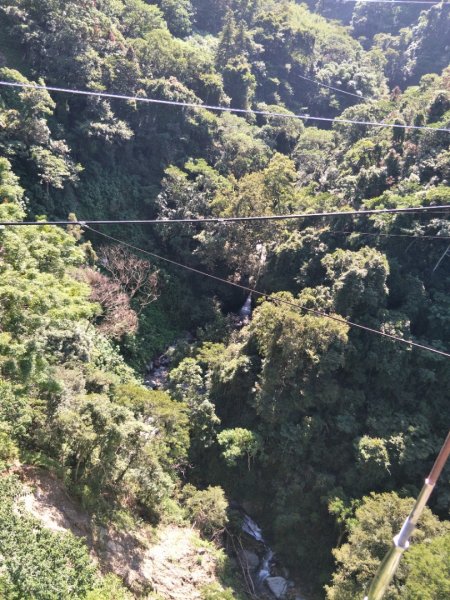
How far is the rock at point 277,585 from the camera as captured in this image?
15367 mm

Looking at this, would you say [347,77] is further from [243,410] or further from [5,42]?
[243,410]

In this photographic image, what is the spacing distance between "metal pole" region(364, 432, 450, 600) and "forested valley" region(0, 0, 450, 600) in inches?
303

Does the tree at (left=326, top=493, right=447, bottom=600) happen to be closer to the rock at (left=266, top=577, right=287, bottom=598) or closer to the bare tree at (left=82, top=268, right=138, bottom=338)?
the rock at (left=266, top=577, right=287, bottom=598)

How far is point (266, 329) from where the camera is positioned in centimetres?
1709

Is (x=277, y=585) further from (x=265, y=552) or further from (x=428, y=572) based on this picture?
(x=428, y=572)

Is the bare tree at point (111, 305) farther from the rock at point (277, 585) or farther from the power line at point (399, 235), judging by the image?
the rock at point (277, 585)

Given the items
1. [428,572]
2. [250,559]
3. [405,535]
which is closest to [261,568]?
[250,559]

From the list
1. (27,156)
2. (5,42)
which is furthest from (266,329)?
(5,42)

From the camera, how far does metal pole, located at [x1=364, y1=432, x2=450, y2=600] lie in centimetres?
186

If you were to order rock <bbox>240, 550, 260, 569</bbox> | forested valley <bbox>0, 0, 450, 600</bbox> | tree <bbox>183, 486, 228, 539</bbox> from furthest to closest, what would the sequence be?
rock <bbox>240, 550, 260, 569</bbox>
tree <bbox>183, 486, 228, 539</bbox>
forested valley <bbox>0, 0, 450, 600</bbox>

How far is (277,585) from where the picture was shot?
15.6 metres

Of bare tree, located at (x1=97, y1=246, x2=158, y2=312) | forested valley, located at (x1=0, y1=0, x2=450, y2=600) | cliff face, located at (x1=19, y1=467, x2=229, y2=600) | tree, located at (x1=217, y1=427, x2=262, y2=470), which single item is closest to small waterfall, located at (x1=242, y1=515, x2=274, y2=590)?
forested valley, located at (x1=0, y1=0, x2=450, y2=600)

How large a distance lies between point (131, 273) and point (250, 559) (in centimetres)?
1342

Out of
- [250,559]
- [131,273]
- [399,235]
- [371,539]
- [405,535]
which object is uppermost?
[399,235]
